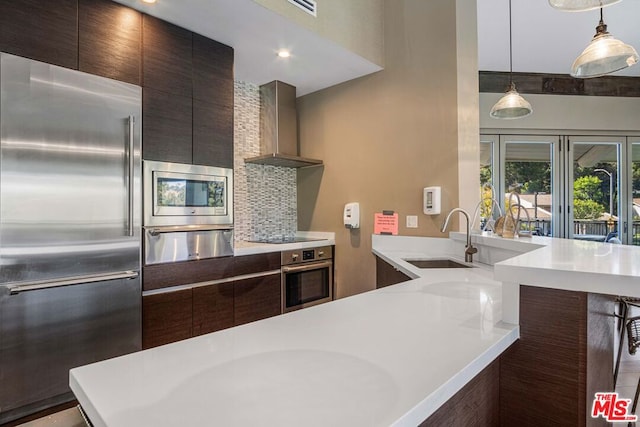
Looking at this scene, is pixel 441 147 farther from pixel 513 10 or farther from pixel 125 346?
pixel 125 346

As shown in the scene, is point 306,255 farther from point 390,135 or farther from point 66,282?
point 66,282

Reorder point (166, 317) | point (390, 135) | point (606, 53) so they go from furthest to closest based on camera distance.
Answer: point (390, 135) → point (166, 317) → point (606, 53)

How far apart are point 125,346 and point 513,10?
4.24 meters

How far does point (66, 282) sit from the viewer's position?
189cm

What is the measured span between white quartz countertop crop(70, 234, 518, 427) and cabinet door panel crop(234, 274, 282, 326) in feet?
5.74

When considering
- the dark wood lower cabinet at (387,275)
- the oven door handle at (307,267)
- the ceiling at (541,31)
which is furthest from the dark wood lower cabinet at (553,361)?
the ceiling at (541,31)

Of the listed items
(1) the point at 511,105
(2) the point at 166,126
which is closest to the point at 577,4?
(1) the point at 511,105

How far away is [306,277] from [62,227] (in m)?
1.95

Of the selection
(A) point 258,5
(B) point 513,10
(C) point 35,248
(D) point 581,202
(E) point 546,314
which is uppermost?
(B) point 513,10

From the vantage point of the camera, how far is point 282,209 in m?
3.87

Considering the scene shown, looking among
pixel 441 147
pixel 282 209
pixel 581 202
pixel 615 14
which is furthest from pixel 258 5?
pixel 581 202

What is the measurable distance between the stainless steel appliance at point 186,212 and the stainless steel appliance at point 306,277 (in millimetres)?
631

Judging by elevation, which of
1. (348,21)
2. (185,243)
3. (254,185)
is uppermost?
(348,21)

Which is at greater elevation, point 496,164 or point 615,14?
point 615,14
